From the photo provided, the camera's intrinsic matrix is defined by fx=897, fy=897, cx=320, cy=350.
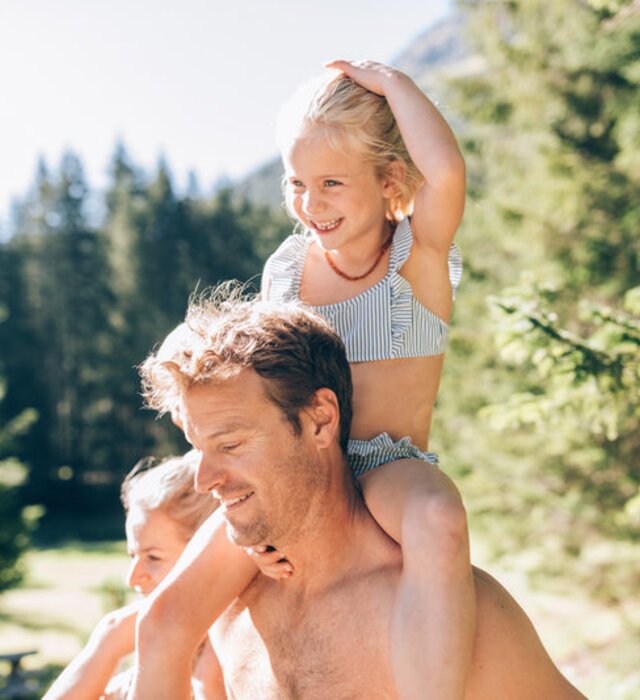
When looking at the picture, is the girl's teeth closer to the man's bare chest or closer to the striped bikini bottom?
the striped bikini bottom

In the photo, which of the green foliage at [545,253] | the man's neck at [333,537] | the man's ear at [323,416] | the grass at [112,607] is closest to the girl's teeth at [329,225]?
the man's ear at [323,416]

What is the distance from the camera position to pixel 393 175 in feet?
8.66

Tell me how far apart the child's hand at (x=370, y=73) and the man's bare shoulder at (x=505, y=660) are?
1.38 meters

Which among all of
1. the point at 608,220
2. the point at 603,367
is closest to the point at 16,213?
the point at 608,220

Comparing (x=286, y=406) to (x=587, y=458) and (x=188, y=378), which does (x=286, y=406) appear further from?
(x=587, y=458)

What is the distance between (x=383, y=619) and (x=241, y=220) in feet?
134

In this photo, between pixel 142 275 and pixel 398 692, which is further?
pixel 142 275

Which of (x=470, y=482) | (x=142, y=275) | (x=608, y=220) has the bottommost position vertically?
(x=142, y=275)

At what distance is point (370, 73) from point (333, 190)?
37cm

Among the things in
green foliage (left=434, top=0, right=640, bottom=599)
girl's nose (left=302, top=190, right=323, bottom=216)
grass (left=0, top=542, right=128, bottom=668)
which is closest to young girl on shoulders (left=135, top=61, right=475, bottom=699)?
girl's nose (left=302, top=190, right=323, bottom=216)

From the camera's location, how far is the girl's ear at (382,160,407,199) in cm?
263

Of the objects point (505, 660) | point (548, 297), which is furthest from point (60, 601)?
point (505, 660)

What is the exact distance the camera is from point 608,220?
1229 centimetres

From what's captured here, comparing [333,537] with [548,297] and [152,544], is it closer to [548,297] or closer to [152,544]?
[152,544]
